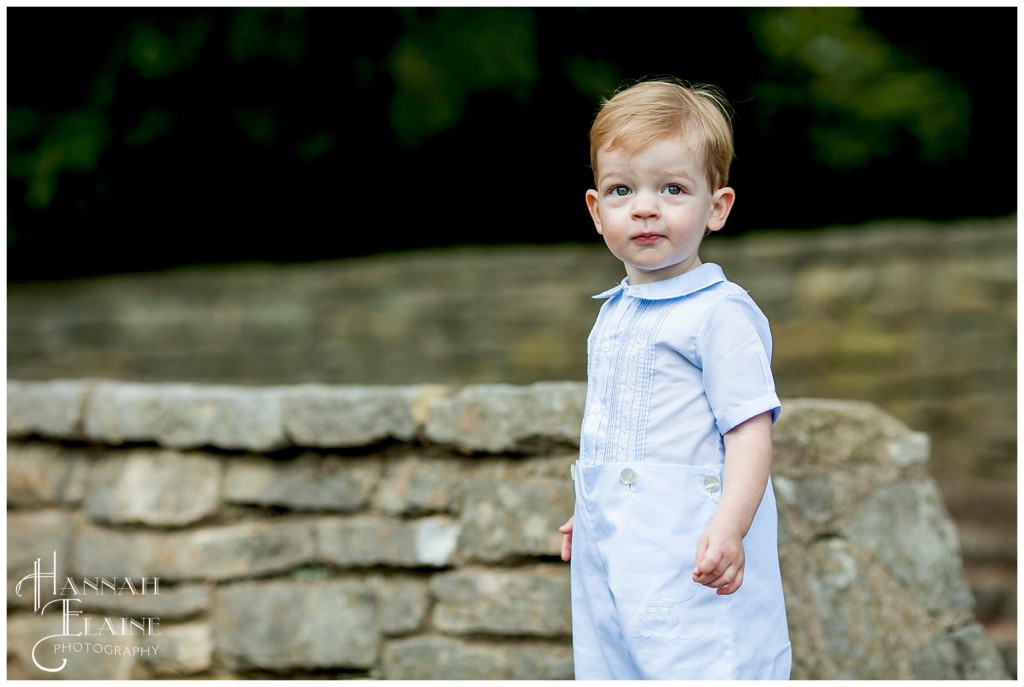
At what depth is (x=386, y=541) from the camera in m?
2.47

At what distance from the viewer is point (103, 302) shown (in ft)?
20.1

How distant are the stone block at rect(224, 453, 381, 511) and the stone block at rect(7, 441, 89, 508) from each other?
44cm

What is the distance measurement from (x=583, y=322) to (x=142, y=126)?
286 centimetres

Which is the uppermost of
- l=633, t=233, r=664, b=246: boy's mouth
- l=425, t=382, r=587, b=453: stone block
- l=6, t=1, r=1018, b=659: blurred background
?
l=6, t=1, r=1018, b=659: blurred background

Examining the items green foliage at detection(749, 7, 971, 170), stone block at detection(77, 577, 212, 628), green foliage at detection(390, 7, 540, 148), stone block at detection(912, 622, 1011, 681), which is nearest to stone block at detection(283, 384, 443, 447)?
stone block at detection(77, 577, 212, 628)

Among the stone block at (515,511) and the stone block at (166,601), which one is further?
the stone block at (166,601)

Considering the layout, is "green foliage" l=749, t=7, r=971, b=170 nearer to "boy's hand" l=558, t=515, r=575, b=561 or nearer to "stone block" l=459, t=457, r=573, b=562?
"stone block" l=459, t=457, r=573, b=562

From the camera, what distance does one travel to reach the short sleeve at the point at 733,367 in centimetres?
155

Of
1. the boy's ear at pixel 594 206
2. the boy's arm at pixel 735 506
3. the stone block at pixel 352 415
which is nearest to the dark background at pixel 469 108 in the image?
the stone block at pixel 352 415

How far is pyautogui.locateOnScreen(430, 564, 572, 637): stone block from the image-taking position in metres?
2.33

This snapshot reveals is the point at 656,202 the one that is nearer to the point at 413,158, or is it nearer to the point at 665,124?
the point at 665,124

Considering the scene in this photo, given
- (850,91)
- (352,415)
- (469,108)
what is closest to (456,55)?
(469,108)

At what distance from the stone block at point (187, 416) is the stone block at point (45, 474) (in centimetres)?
10

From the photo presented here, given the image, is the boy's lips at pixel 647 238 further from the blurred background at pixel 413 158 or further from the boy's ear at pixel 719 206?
the blurred background at pixel 413 158
